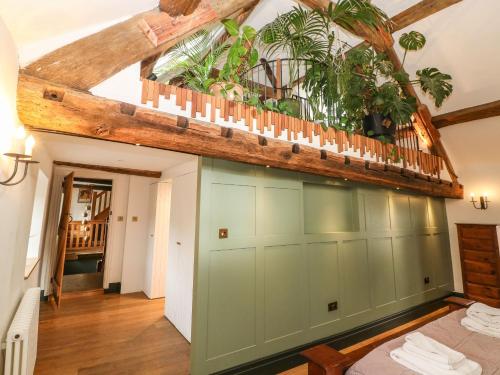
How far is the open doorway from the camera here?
4.97 metres

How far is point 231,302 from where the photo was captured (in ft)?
7.55

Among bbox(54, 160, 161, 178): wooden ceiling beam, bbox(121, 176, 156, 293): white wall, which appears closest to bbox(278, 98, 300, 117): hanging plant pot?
bbox(54, 160, 161, 178): wooden ceiling beam

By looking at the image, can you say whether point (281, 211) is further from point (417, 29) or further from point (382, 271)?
point (417, 29)

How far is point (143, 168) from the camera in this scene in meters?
4.04

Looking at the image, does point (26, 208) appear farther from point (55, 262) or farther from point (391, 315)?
point (391, 315)

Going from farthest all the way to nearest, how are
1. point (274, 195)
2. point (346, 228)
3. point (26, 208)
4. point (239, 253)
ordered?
point (346, 228) < point (274, 195) < point (239, 253) < point (26, 208)

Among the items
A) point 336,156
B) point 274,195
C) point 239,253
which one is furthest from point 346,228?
point 239,253

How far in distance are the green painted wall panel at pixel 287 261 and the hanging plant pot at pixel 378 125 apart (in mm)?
820

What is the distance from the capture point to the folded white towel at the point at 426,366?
137 cm

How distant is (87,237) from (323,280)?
7652 mm

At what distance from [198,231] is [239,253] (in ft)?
1.58

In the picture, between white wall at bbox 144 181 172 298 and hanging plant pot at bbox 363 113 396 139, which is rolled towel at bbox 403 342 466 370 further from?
white wall at bbox 144 181 172 298

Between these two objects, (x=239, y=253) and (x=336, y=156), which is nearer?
(x=239, y=253)

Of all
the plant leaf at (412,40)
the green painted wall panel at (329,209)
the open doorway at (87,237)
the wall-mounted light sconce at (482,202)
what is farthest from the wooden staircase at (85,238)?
the wall-mounted light sconce at (482,202)
